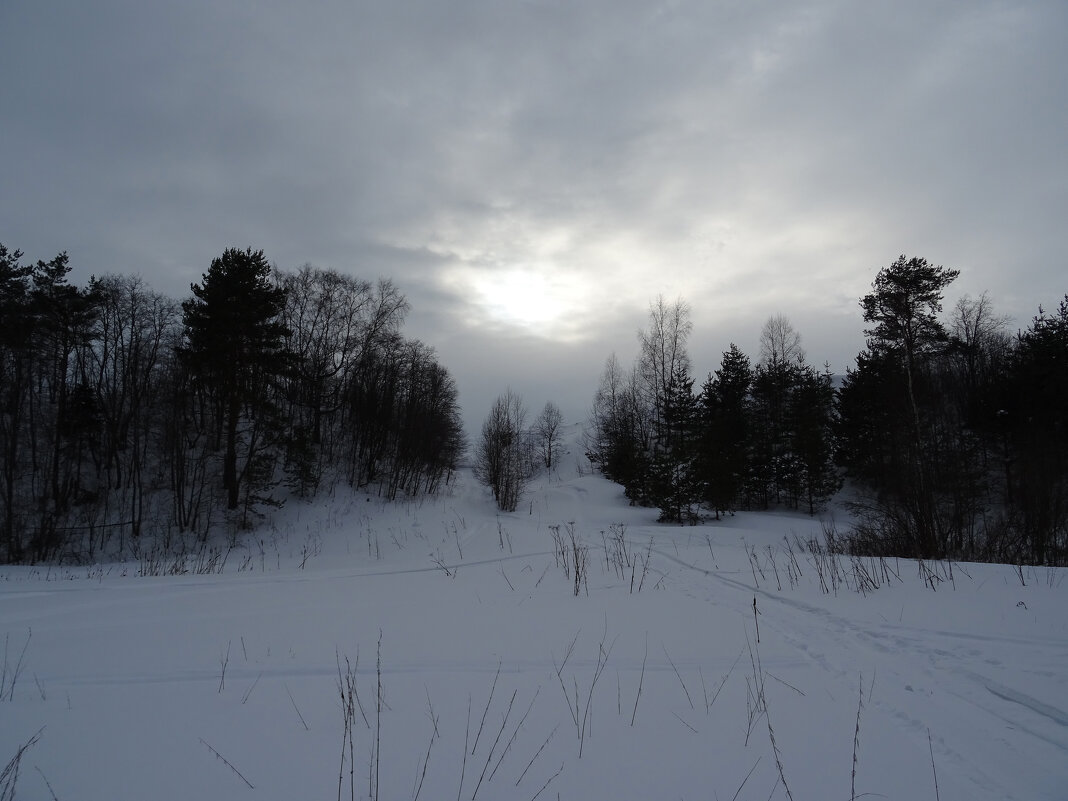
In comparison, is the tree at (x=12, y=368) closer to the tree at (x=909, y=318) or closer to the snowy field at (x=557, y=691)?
the snowy field at (x=557, y=691)

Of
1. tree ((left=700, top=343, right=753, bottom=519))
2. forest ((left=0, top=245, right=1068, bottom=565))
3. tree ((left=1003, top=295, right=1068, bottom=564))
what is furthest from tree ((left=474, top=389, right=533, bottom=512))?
tree ((left=1003, top=295, right=1068, bottom=564))

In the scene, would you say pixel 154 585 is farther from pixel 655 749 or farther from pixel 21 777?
pixel 655 749

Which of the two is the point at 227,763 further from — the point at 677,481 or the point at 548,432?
the point at 548,432

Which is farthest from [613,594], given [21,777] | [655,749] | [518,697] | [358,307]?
[358,307]

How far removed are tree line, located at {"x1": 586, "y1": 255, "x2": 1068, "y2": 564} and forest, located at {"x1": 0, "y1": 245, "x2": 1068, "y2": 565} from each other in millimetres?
148

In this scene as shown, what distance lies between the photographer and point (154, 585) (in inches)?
316

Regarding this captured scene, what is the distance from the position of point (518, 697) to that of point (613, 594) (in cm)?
338

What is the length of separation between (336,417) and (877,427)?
36618 millimetres

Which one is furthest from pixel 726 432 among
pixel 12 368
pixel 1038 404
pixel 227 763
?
pixel 12 368

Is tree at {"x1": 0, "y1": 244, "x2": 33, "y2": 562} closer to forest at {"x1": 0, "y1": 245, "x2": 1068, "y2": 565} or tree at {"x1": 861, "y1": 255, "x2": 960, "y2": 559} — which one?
forest at {"x1": 0, "y1": 245, "x2": 1068, "y2": 565}

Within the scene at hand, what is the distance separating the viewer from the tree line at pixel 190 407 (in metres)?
22.1

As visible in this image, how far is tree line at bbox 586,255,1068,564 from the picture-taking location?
1805 cm

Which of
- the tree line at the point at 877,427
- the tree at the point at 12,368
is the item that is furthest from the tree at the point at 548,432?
the tree at the point at 12,368

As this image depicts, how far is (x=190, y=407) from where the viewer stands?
95.3 feet
